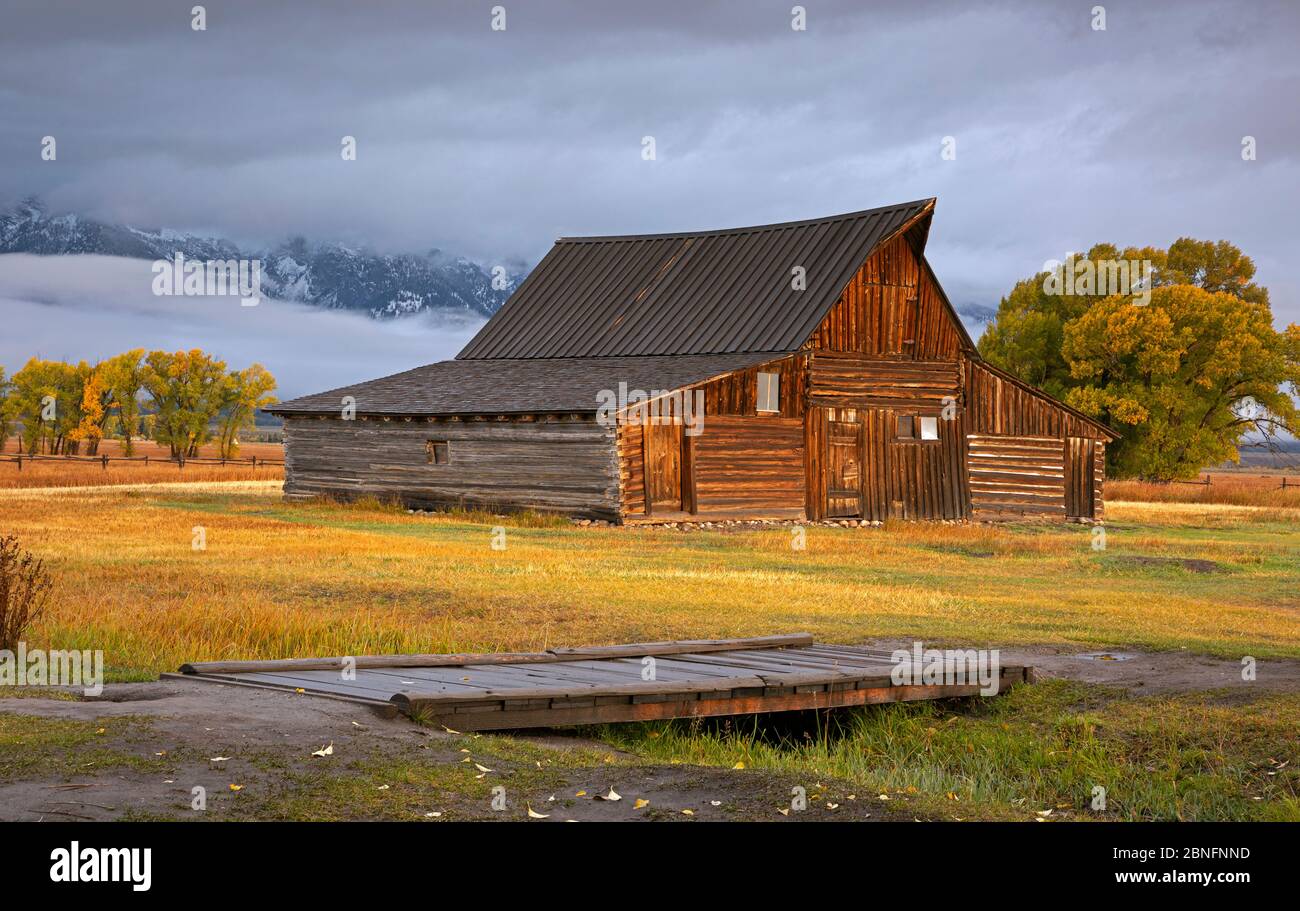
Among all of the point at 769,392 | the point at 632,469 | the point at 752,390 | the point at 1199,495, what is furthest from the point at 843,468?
the point at 1199,495

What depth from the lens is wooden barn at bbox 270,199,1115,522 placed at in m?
37.0

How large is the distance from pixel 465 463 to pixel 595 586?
18.7 metres

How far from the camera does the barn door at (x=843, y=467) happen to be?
39.8m

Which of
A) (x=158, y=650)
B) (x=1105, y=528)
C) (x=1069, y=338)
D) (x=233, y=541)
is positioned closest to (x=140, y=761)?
(x=158, y=650)

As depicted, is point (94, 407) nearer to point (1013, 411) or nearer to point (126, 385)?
point (126, 385)

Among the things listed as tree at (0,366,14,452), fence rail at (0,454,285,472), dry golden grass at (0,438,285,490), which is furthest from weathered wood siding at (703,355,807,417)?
tree at (0,366,14,452)

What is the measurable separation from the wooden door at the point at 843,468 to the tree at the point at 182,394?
64.8m

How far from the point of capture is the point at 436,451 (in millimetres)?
40969

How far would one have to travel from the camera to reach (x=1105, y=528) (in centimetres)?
4138

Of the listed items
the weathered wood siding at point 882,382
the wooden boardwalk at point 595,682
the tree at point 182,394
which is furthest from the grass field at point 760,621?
the tree at point 182,394

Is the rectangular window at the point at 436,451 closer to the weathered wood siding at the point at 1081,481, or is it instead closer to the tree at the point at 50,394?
the weathered wood siding at the point at 1081,481

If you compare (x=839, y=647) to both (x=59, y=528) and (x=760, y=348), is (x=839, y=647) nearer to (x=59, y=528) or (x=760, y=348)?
(x=59, y=528)

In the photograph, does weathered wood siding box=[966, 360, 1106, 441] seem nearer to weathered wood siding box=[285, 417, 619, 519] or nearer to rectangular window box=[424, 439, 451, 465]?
weathered wood siding box=[285, 417, 619, 519]
